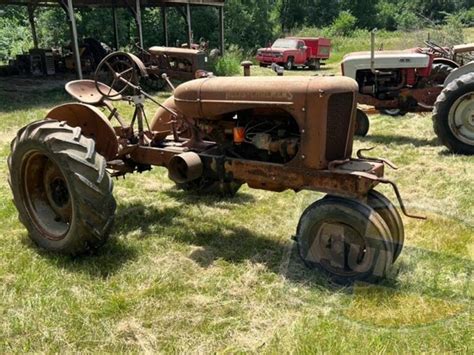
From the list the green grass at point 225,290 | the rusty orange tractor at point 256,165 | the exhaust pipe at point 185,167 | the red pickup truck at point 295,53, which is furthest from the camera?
the red pickup truck at point 295,53

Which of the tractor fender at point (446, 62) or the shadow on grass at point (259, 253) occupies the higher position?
the tractor fender at point (446, 62)

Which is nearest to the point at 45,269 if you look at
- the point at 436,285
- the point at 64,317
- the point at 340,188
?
the point at 64,317

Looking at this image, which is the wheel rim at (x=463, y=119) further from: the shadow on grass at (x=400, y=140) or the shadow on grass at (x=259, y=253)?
the shadow on grass at (x=259, y=253)

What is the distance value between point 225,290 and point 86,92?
7.97 feet

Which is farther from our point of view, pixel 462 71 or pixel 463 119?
pixel 462 71

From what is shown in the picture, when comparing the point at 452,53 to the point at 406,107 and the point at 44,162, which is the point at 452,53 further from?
the point at 44,162

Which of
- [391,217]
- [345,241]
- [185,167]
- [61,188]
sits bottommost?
[345,241]

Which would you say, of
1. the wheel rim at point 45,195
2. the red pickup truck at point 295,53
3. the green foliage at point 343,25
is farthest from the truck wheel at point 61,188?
the green foliage at point 343,25

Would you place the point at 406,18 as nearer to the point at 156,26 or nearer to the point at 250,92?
the point at 156,26

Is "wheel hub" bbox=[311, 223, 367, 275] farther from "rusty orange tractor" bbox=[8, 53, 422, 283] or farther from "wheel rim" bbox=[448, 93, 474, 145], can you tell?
"wheel rim" bbox=[448, 93, 474, 145]

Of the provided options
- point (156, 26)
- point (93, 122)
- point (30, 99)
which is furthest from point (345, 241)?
point (156, 26)

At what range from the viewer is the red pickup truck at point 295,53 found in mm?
21453

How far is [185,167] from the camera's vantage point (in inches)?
150

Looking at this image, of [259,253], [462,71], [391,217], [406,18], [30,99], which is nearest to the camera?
[391,217]
